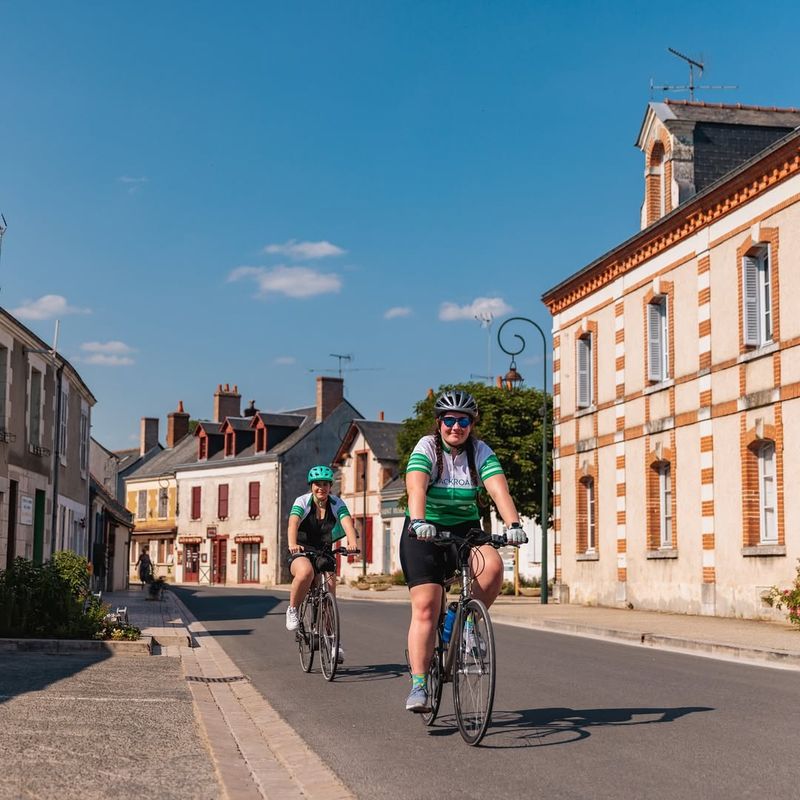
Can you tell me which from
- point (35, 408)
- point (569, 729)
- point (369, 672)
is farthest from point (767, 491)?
point (569, 729)

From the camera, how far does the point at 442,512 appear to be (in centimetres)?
764

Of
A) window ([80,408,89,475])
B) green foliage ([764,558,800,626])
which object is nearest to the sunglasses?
green foliage ([764,558,800,626])

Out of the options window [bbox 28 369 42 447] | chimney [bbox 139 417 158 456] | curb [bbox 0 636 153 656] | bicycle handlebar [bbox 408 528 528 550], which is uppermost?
chimney [bbox 139 417 158 456]

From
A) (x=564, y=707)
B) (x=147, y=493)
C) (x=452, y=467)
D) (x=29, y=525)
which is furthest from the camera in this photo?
(x=147, y=493)

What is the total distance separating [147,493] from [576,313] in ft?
171

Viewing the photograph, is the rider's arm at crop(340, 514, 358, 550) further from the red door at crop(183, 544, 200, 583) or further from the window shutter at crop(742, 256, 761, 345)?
the red door at crop(183, 544, 200, 583)

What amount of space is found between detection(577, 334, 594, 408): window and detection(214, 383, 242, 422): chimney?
154 feet

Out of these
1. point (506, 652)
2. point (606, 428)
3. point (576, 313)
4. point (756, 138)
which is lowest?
point (506, 652)

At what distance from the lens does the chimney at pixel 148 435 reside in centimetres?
8481

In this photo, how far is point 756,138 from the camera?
1147 inches

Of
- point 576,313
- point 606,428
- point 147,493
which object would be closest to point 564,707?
point 606,428

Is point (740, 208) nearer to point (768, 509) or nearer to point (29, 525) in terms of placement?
point (768, 509)

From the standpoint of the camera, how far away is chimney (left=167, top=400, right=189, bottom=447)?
273 ft

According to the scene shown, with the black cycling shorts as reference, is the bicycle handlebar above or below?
above
